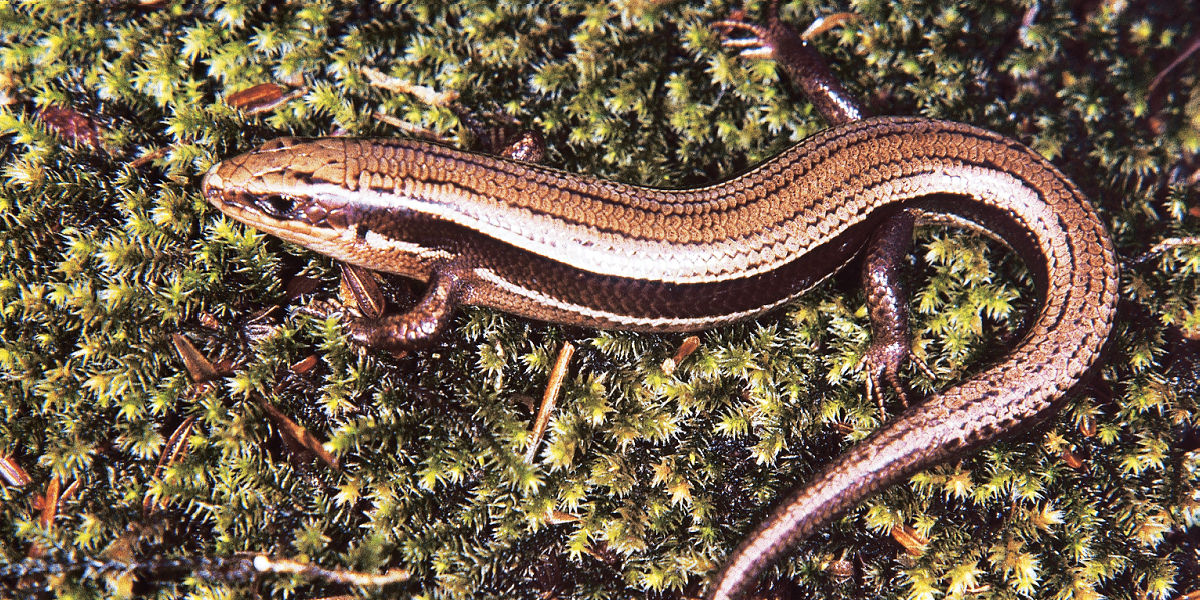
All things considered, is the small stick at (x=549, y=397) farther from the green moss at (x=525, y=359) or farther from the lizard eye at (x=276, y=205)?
the lizard eye at (x=276, y=205)

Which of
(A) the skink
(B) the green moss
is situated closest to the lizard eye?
(A) the skink

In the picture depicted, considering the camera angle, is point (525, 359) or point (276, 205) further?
point (525, 359)

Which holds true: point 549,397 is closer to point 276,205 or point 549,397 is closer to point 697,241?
point 697,241

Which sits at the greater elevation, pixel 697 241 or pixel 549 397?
pixel 697 241

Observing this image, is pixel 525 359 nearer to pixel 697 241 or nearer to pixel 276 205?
pixel 697 241

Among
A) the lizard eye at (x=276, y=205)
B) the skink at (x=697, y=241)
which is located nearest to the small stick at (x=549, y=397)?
the skink at (x=697, y=241)

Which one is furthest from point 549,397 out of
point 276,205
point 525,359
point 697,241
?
point 276,205

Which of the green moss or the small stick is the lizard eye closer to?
the green moss
